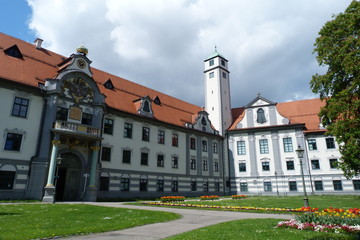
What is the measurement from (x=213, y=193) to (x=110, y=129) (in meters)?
20.6

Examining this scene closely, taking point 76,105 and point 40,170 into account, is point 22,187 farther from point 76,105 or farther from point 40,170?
point 76,105

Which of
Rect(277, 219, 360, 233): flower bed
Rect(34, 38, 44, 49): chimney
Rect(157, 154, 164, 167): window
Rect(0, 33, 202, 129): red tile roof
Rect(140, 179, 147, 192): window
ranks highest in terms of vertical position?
Rect(34, 38, 44, 49): chimney

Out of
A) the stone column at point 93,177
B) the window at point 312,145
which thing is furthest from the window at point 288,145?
the stone column at point 93,177

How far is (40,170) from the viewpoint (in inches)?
928

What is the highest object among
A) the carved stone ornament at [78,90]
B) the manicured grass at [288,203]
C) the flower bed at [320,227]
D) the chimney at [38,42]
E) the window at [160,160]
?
the chimney at [38,42]

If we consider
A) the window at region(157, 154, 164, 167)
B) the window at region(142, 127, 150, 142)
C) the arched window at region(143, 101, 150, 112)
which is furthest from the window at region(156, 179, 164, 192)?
the arched window at region(143, 101, 150, 112)

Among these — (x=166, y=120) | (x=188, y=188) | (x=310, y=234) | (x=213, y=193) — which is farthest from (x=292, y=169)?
(x=310, y=234)

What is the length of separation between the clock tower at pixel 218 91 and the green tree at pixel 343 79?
999 inches

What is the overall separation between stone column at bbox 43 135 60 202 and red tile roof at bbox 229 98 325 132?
103 ft

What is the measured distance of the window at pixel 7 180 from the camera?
21969 mm

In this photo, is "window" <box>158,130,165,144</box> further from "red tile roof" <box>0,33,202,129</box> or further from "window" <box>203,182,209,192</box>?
"window" <box>203,182,209,192</box>

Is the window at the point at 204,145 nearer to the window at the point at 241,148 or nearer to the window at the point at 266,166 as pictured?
the window at the point at 241,148

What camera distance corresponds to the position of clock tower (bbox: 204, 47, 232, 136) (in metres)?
48.1

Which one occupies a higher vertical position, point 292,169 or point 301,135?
point 301,135
